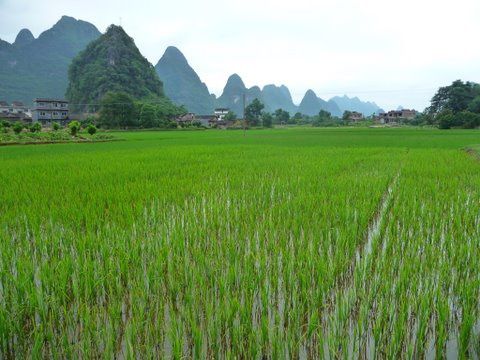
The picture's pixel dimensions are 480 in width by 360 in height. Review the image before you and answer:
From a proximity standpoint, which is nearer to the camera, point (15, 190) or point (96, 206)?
point (96, 206)

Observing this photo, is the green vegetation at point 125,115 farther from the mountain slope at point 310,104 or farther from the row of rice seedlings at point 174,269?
the mountain slope at point 310,104

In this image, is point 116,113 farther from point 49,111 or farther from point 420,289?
point 420,289

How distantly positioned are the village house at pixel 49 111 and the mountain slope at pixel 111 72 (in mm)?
8815

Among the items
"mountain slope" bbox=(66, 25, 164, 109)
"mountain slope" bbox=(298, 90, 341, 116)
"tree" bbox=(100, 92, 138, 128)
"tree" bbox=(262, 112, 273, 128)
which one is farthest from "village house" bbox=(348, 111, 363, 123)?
"mountain slope" bbox=(298, 90, 341, 116)

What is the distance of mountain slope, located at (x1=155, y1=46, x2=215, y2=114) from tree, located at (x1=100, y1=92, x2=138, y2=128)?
195ft

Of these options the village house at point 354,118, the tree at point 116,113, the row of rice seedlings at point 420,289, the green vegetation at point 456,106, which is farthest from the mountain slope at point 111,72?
the row of rice seedlings at point 420,289

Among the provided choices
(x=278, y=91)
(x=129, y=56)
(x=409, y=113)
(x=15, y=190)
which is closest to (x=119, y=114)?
(x=129, y=56)

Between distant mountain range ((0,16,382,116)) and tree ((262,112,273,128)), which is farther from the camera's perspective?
distant mountain range ((0,16,382,116))

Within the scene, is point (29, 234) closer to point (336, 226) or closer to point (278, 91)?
point (336, 226)

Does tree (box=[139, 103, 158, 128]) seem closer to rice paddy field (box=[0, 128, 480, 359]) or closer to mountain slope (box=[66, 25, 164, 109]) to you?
mountain slope (box=[66, 25, 164, 109])

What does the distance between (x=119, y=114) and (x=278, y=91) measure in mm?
136522

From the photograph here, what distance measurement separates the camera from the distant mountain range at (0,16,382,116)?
221 ft

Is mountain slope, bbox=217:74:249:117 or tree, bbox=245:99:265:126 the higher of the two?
mountain slope, bbox=217:74:249:117

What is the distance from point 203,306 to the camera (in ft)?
6.03
